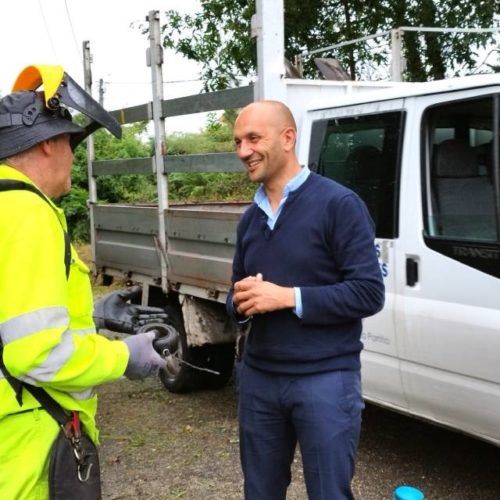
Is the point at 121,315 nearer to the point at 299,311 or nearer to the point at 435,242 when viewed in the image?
the point at 299,311

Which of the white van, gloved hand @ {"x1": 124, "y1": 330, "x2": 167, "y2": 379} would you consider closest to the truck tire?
the white van

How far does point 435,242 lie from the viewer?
3.28m

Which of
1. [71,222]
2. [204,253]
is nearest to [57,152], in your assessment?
[204,253]

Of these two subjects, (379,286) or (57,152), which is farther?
(379,286)

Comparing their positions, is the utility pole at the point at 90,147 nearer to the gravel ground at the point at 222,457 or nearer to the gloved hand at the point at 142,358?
the gravel ground at the point at 222,457

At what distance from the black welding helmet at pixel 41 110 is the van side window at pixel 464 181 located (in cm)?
183

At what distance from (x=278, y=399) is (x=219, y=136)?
8.13m

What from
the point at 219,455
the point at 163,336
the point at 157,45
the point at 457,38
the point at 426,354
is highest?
the point at 457,38

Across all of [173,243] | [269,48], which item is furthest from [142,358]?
[173,243]

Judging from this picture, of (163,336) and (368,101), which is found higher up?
(368,101)

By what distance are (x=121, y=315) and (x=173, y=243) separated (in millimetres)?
2549

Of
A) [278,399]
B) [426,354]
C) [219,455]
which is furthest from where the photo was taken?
[219,455]

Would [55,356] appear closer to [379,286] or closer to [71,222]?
[379,286]

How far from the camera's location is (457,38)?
973 centimetres
